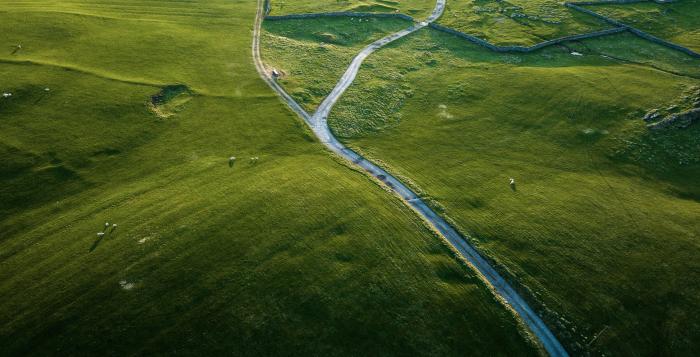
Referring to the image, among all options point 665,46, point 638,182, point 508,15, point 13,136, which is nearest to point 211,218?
point 13,136

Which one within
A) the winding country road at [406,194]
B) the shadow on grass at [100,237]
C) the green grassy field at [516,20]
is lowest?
the shadow on grass at [100,237]

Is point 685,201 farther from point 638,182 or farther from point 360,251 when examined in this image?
point 360,251

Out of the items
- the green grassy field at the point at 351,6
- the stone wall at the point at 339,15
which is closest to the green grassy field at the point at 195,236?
the stone wall at the point at 339,15

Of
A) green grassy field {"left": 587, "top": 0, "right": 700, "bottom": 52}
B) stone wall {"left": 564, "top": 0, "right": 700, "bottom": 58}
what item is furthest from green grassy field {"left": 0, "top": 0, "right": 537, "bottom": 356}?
green grassy field {"left": 587, "top": 0, "right": 700, "bottom": 52}

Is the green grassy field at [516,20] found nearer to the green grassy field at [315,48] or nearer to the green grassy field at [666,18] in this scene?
the green grassy field at [666,18]

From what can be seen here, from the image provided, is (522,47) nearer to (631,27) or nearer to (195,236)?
(631,27)

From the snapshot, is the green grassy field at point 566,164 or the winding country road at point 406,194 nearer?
the winding country road at point 406,194

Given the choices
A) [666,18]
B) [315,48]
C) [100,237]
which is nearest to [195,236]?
[100,237]
